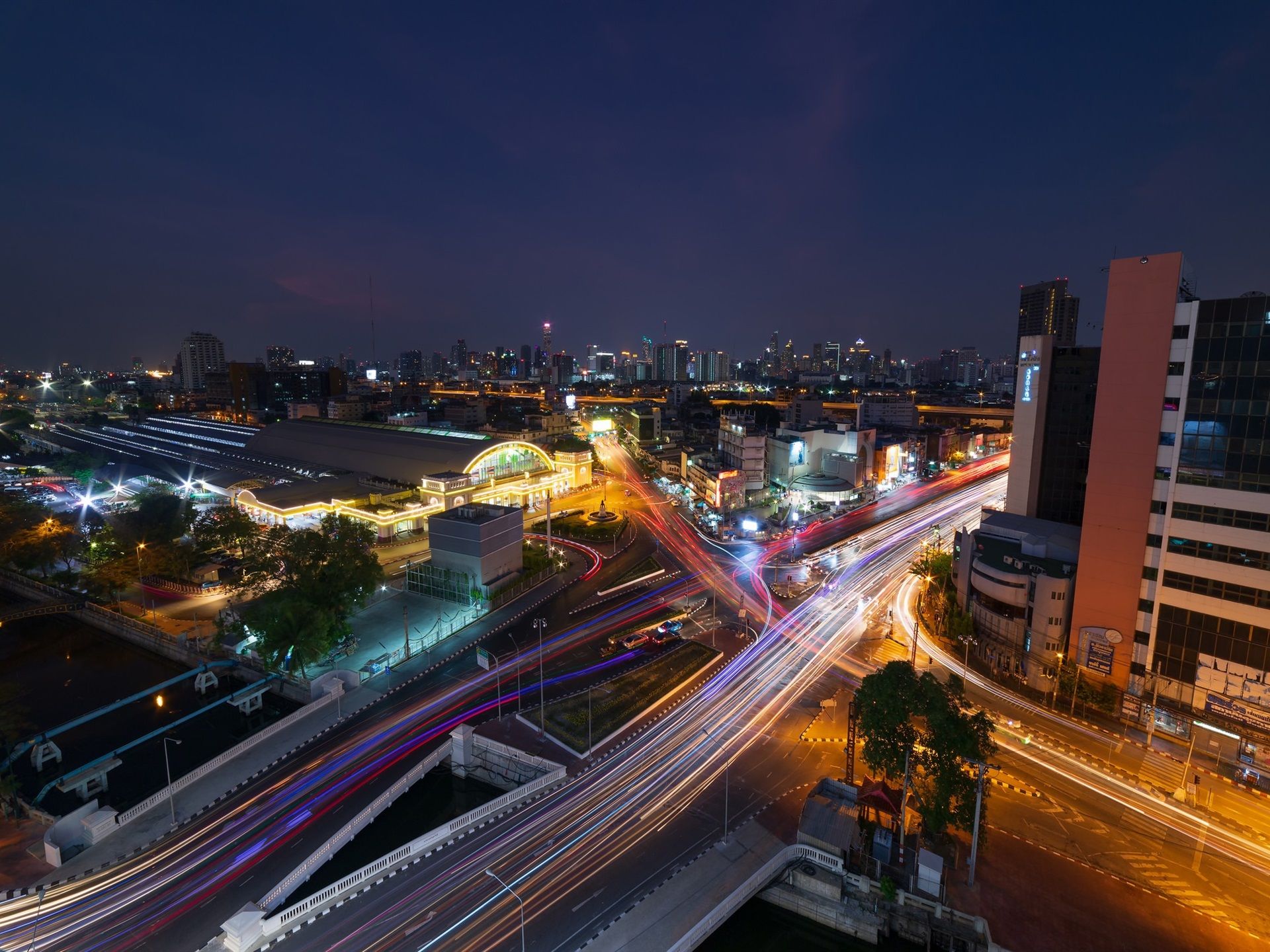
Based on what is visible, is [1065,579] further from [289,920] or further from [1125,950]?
[289,920]

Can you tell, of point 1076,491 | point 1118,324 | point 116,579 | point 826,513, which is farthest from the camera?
point 826,513

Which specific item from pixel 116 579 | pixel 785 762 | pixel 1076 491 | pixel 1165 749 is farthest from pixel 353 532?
pixel 1076 491

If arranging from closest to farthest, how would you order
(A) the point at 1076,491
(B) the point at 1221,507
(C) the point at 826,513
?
(B) the point at 1221,507
(A) the point at 1076,491
(C) the point at 826,513

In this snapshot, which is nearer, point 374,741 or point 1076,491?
point 374,741

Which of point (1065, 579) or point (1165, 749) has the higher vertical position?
point (1065, 579)

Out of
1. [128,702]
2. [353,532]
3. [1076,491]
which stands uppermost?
[1076,491]

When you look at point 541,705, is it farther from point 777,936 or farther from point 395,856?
point 777,936

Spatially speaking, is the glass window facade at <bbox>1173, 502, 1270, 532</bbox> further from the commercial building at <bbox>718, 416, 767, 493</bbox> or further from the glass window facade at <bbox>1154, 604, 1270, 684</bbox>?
the commercial building at <bbox>718, 416, 767, 493</bbox>

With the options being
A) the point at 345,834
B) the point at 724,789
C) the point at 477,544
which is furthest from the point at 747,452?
the point at 345,834
